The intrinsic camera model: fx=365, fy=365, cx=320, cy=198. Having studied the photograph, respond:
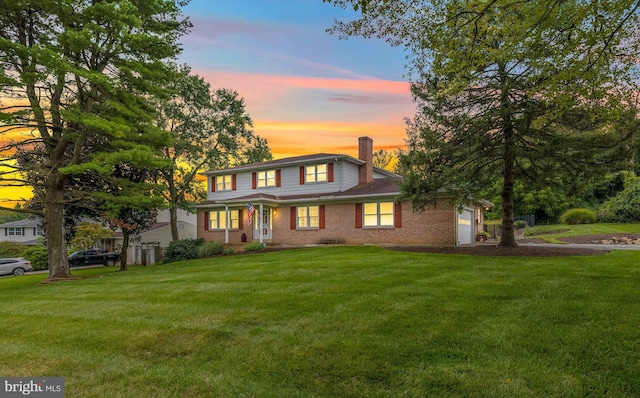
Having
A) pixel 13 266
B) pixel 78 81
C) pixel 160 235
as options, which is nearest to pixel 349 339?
pixel 78 81

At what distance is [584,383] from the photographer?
11.0 ft

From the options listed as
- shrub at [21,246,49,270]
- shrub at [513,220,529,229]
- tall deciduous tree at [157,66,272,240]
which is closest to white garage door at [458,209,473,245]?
shrub at [513,220,529,229]

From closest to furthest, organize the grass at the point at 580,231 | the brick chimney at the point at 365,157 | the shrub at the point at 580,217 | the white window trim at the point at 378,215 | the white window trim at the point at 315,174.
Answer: the white window trim at the point at 378,215 < the white window trim at the point at 315,174 < the grass at the point at 580,231 < the brick chimney at the point at 365,157 < the shrub at the point at 580,217

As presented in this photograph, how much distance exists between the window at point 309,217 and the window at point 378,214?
3.29 metres

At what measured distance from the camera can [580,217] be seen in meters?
31.8

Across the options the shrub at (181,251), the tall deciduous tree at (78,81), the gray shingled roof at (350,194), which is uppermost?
the tall deciduous tree at (78,81)

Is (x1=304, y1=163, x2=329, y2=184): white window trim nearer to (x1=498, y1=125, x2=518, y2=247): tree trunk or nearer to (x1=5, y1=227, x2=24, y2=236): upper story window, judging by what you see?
(x1=498, y1=125, x2=518, y2=247): tree trunk

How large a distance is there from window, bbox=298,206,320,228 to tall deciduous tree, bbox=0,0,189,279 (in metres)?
10.4

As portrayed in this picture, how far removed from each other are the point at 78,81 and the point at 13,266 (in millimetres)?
21436

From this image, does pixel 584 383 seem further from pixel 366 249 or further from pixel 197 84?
pixel 197 84

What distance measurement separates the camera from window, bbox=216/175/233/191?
27575mm

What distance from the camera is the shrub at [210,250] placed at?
21172 mm

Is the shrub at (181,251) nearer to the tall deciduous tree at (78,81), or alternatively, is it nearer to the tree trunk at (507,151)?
the tall deciduous tree at (78,81)

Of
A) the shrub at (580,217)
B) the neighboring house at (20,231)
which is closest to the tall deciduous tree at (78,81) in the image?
the shrub at (580,217)
